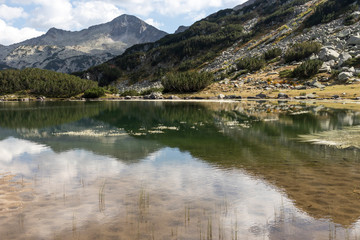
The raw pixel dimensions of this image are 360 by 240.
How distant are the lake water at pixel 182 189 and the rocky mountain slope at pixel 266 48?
204 ft

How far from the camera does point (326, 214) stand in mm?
8000

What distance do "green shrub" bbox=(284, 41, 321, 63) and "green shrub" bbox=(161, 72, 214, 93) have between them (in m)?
28.7

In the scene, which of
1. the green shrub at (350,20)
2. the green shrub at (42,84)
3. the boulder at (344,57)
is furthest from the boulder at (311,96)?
the green shrub at (42,84)

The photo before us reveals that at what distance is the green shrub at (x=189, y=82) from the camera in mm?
88250

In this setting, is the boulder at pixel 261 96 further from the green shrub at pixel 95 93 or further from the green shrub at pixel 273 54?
the green shrub at pixel 95 93

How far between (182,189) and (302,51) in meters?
92.7

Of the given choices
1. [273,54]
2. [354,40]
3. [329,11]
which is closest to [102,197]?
[354,40]

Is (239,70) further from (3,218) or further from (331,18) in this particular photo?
(3,218)

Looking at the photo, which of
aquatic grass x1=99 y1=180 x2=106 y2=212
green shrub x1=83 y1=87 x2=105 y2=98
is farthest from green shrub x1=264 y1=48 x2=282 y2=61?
aquatic grass x1=99 y1=180 x2=106 y2=212

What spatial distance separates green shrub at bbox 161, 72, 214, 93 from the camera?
88.2 metres

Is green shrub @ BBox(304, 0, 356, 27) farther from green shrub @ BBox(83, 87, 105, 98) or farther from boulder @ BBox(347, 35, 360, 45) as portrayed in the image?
green shrub @ BBox(83, 87, 105, 98)

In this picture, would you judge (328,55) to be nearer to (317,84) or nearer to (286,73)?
(286,73)

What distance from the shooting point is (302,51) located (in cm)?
8862

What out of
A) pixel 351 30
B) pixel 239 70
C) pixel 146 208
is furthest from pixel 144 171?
pixel 351 30
